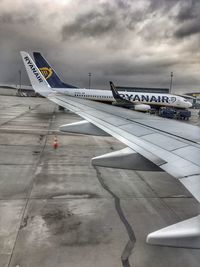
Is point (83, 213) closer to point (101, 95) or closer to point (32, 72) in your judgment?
point (32, 72)

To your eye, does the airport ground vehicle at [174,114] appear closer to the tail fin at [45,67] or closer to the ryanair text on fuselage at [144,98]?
the ryanair text on fuselage at [144,98]

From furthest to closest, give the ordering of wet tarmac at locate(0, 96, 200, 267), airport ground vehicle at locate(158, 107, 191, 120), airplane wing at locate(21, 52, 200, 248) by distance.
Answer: airport ground vehicle at locate(158, 107, 191, 120), wet tarmac at locate(0, 96, 200, 267), airplane wing at locate(21, 52, 200, 248)

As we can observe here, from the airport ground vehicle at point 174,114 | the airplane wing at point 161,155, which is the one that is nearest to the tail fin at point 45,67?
the airport ground vehicle at point 174,114

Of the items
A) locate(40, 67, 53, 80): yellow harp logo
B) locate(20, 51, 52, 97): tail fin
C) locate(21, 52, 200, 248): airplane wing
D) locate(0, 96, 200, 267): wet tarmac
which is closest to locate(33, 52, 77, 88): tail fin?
locate(40, 67, 53, 80): yellow harp logo

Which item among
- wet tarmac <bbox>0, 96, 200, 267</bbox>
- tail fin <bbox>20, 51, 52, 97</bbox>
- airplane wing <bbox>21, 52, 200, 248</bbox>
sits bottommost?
wet tarmac <bbox>0, 96, 200, 267</bbox>

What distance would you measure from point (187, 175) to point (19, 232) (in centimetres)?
349

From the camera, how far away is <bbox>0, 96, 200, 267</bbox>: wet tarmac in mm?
3846

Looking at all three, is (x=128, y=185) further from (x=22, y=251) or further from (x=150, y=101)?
A: (x=150, y=101)

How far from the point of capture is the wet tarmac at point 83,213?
3.85 m

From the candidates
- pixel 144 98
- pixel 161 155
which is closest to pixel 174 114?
pixel 144 98

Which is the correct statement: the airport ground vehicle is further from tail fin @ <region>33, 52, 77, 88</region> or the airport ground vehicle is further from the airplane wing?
the airplane wing

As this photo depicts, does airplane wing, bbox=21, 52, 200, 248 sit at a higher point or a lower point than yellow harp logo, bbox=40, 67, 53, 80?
lower

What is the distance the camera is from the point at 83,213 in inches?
207

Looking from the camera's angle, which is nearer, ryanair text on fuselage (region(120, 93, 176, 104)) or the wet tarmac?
the wet tarmac
